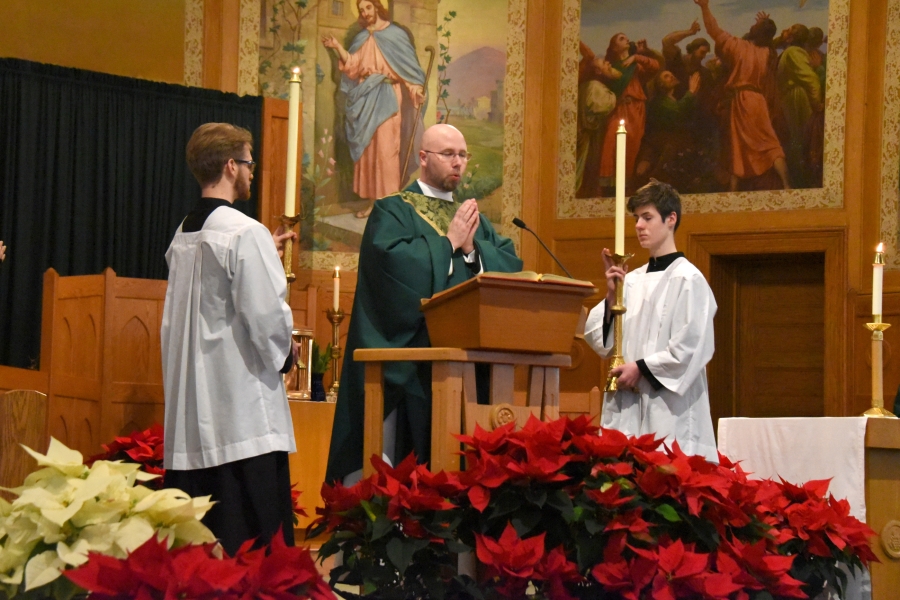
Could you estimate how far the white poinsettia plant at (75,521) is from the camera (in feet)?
5.79

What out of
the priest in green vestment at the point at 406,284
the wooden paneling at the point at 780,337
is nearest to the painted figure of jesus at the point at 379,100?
the wooden paneling at the point at 780,337

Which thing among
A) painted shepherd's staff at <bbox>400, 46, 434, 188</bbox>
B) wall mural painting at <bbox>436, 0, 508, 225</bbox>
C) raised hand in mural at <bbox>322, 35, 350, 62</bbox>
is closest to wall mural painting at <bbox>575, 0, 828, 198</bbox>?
wall mural painting at <bbox>436, 0, 508, 225</bbox>

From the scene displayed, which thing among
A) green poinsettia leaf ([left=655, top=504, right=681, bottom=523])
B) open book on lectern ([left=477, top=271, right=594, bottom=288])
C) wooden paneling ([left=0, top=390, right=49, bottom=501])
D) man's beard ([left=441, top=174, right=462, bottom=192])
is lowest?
green poinsettia leaf ([left=655, top=504, right=681, bottom=523])

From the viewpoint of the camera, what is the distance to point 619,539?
2.62 metres

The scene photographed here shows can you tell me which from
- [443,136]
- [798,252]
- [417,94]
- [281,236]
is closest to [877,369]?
[443,136]

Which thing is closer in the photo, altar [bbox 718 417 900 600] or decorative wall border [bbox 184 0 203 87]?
altar [bbox 718 417 900 600]

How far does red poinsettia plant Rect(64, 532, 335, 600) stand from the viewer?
65.3 inches

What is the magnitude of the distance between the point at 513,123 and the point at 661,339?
17.8 ft

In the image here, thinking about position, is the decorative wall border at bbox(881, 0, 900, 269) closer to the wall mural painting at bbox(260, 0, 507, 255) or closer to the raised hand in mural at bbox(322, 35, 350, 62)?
the wall mural painting at bbox(260, 0, 507, 255)

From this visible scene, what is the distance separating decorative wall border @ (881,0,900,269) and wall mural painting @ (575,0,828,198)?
0.49 meters

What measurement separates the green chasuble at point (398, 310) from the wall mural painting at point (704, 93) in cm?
532

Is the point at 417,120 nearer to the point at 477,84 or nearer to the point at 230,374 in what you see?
the point at 477,84

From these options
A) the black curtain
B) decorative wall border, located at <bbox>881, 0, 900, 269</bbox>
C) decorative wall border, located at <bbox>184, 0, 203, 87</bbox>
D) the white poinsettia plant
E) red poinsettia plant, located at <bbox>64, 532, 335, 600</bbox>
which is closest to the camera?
red poinsettia plant, located at <bbox>64, 532, 335, 600</bbox>

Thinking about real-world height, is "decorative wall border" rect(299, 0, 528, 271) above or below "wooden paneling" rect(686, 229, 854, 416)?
above
